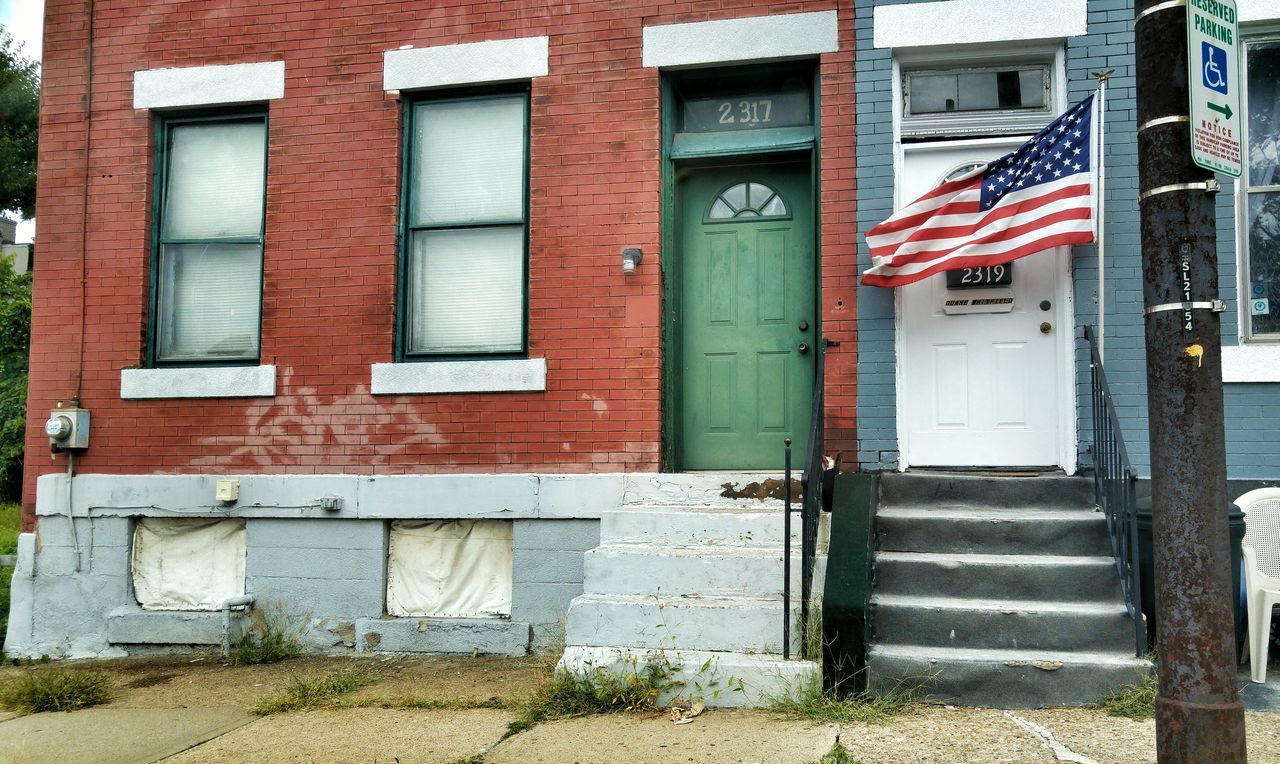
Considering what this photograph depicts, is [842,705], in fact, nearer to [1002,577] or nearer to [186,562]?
[1002,577]

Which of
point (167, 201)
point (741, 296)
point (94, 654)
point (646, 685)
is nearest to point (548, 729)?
point (646, 685)

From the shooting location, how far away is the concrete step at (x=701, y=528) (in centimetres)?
588

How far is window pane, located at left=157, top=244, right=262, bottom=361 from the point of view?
7340mm

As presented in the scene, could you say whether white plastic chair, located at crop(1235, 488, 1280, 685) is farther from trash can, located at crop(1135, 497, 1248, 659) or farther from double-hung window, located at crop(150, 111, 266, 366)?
double-hung window, located at crop(150, 111, 266, 366)

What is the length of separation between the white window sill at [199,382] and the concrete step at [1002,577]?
4437 mm

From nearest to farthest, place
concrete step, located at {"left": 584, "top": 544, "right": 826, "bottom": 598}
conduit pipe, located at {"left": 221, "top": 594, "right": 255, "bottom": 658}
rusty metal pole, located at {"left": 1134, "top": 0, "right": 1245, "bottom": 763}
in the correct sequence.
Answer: rusty metal pole, located at {"left": 1134, "top": 0, "right": 1245, "bottom": 763} → concrete step, located at {"left": 584, "top": 544, "right": 826, "bottom": 598} → conduit pipe, located at {"left": 221, "top": 594, "right": 255, "bottom": 658}

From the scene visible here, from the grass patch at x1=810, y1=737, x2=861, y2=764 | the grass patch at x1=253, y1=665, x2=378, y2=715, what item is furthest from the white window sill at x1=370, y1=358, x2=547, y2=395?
the grass patch at x1=810, y1=737, x2=861, y2=764

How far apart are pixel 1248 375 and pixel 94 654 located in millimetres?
7860

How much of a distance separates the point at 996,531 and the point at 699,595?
1.73 meters

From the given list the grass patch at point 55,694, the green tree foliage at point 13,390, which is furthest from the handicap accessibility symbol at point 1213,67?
the green tree foliage at point 13,390

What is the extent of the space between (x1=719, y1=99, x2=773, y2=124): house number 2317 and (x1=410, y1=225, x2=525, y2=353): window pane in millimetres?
1645

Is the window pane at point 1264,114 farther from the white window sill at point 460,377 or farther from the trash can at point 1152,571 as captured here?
the white window sill at point 460,377

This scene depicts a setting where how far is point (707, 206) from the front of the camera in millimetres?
6973

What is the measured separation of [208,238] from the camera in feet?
24.4
